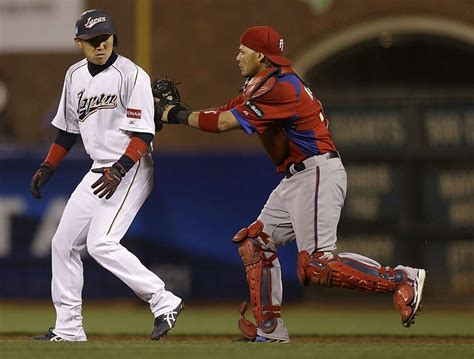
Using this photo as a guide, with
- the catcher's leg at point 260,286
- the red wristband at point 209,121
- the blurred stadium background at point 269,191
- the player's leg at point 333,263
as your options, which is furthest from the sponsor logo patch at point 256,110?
the blurred stadium background at point 269,191

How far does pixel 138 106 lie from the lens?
308 inches

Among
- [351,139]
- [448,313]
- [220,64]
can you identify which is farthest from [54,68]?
[448,313]

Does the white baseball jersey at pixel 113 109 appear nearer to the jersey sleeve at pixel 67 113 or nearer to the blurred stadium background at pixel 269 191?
the jersey sleeve at pixel 67 113

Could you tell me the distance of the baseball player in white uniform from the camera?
25.6 ft

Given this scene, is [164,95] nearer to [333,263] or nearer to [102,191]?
[102,191]

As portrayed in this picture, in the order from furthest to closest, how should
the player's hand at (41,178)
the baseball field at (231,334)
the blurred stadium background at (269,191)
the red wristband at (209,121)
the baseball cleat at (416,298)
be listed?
1. the blurred stadium background at (269,191)
2. the player's hand at (41,178)
3. the red wristband at (209,121)
4. the baseball cleat at (416,298)
5. the baseball field at (231,334)

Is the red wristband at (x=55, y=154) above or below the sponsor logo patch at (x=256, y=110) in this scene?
below

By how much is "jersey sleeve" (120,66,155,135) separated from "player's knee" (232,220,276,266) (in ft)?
2.99

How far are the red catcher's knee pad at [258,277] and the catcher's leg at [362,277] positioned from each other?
35 centimetres

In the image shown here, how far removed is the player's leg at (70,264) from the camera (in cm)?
784

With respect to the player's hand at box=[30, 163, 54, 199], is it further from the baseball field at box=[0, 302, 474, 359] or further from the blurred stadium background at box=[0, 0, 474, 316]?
the blurred stadium background at box=[0, 0, 474, 316]

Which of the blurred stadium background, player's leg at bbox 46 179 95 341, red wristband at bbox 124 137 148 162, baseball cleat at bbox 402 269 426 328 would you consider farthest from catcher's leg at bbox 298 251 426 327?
the blurred stadium background

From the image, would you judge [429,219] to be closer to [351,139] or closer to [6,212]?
[351,139]

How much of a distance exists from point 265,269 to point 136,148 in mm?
1168
